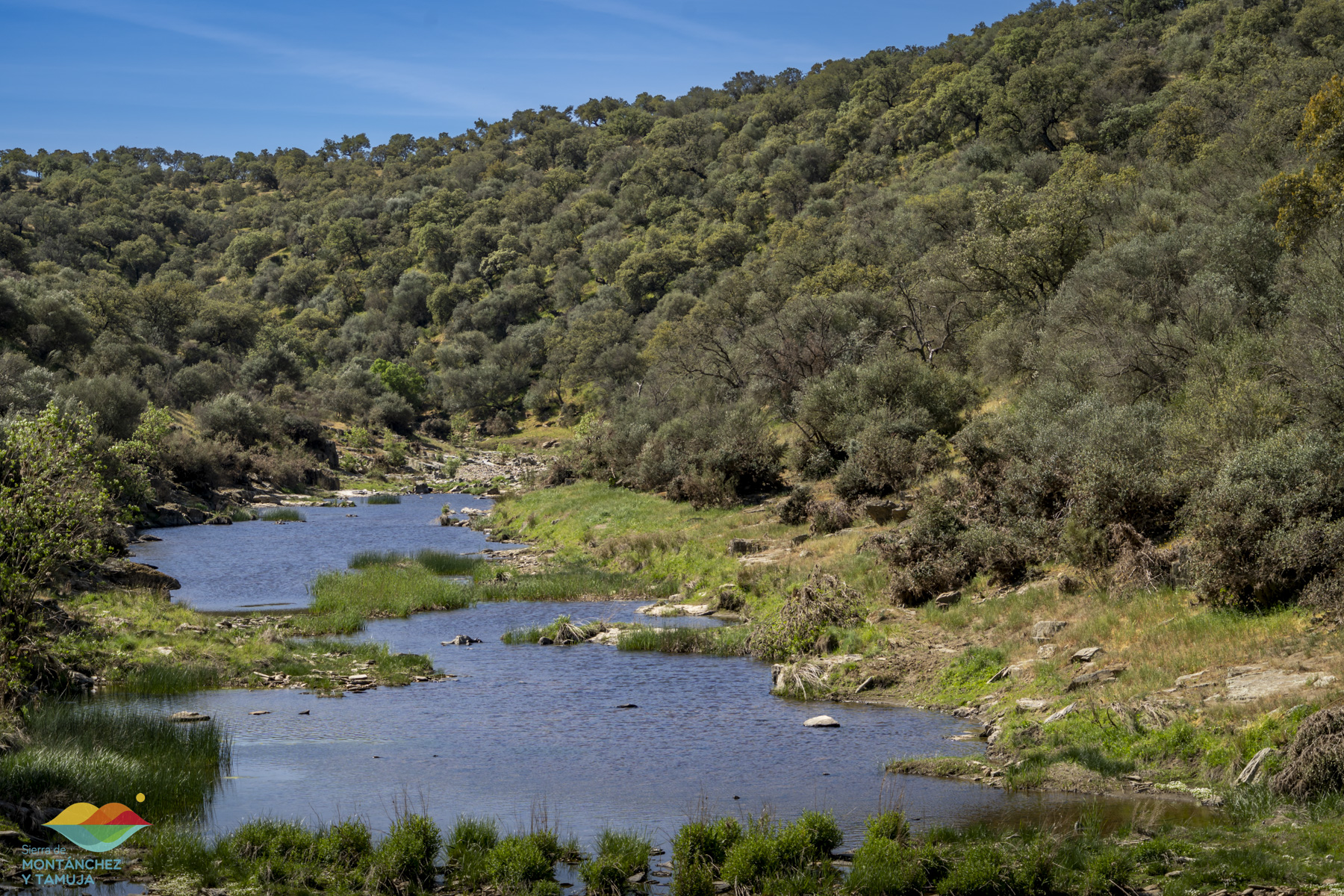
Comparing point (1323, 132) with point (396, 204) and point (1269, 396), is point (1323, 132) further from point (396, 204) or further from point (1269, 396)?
point (396, 204)

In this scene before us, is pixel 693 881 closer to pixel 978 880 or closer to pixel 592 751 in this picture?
pixel 978 880

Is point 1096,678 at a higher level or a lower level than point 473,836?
higher

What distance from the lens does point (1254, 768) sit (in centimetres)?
1307

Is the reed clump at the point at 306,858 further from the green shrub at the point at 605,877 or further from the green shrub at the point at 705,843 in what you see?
the green shrub at the point at 705,843

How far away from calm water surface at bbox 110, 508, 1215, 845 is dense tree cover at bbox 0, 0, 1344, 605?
740cm

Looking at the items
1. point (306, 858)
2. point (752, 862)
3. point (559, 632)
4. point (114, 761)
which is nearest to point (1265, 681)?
point (752, 862)

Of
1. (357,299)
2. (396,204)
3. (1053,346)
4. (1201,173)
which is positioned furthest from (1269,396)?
(396,204)

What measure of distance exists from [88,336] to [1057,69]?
307ft

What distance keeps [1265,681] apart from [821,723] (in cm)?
783

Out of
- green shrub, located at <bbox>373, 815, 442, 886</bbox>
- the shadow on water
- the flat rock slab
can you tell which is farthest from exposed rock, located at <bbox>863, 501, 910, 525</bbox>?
green shrub, located at <bbox>373, 815, 442, 886</bbox>

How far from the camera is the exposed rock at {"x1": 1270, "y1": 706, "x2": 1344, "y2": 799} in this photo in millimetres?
12016

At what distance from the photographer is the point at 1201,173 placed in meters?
52.3

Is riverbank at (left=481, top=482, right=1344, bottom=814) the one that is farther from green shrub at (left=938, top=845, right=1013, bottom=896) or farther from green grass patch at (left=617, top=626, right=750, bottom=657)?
green shrub at (left=938, top=845, right=1013, bottom=896)

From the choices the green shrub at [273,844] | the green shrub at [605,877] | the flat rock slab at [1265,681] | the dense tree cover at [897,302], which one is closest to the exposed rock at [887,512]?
the dense tree cover at [897,302]
